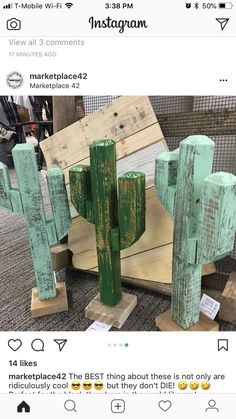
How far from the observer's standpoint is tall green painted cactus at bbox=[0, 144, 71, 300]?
2.16ft

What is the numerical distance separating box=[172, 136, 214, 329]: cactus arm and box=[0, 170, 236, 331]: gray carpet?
12cm

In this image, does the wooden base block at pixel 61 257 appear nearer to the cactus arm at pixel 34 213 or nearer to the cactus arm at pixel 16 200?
the cactus arm at pixel 34 213

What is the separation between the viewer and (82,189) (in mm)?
682

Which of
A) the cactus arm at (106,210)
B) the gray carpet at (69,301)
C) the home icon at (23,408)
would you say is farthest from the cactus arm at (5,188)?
the home icon at (23,408)

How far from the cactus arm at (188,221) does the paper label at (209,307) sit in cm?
5

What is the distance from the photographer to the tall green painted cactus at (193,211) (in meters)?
0.49

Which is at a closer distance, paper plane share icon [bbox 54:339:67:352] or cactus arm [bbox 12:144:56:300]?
paper plane share icon [bbox 54:339:67:352]

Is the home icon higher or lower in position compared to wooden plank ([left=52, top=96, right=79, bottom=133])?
lower
